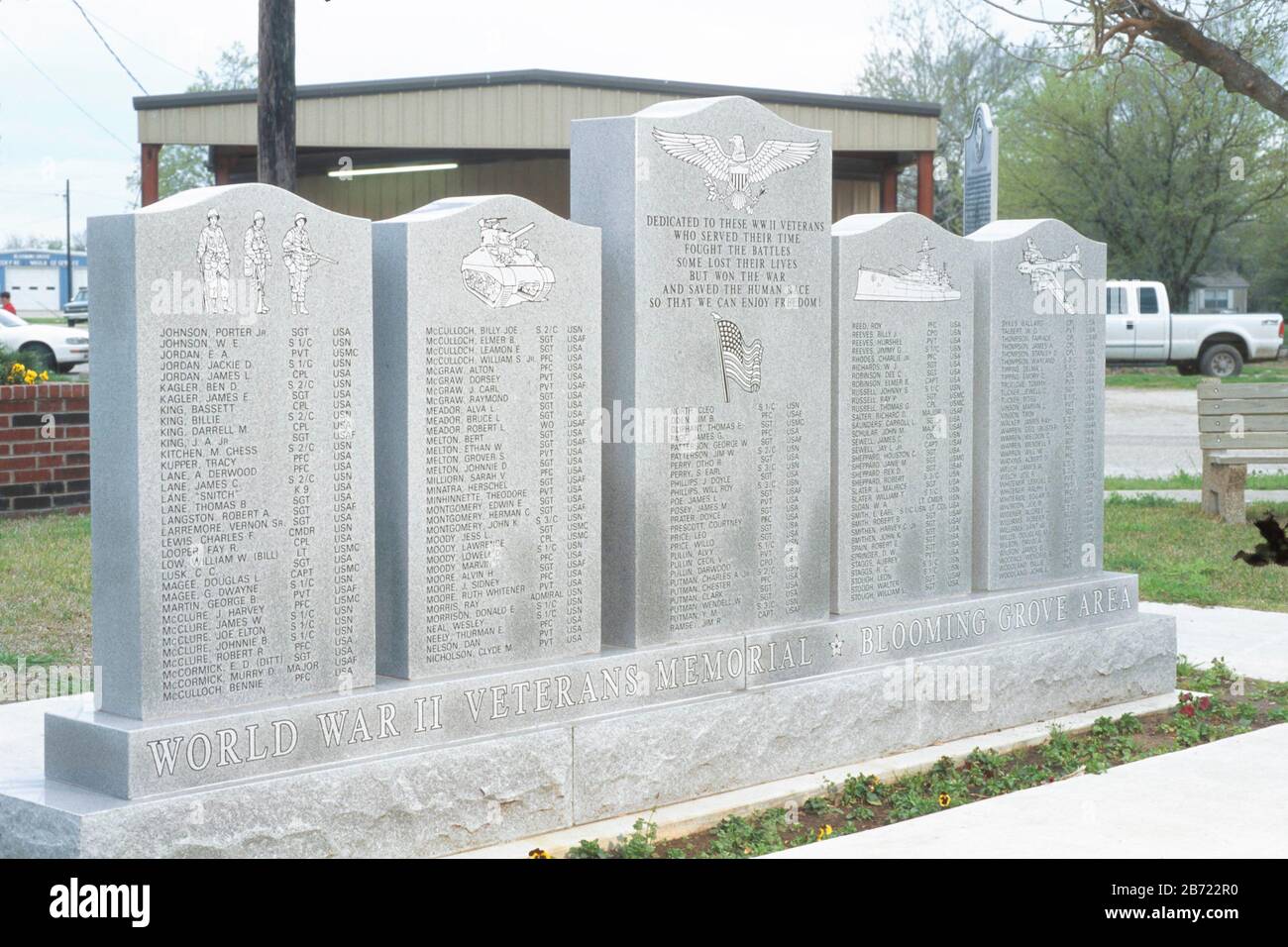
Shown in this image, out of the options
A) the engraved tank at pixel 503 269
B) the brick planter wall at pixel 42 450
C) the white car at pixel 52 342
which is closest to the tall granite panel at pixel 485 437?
the engraved tank at pixel 503 269

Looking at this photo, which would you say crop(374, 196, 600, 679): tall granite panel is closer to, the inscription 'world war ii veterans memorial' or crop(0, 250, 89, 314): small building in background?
the inscription 'world war ii veterans memorial'

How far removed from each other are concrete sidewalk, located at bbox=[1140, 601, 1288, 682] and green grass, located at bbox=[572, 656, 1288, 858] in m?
0.25

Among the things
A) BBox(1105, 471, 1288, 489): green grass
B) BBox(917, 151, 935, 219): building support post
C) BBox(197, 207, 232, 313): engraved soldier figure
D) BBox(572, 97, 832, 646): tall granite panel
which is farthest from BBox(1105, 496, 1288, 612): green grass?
BBox(917, 151, 935, 219): building support post

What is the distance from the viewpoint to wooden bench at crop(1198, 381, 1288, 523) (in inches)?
523

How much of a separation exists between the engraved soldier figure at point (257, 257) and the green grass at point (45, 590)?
368 cm

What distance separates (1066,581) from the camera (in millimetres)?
7652

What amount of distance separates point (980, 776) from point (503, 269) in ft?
9.47

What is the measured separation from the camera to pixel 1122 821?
215 inches

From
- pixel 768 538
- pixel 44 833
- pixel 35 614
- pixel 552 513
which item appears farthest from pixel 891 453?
pixel 35 614

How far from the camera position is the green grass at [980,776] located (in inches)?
215

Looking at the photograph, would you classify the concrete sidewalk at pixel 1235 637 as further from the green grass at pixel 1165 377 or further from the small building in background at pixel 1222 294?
the small building in background at pixel 1222 294

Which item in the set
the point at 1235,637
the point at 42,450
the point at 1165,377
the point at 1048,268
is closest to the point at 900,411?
the point at 1048,268

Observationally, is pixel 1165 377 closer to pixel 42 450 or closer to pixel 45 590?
pixel 42 450
